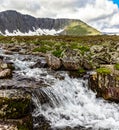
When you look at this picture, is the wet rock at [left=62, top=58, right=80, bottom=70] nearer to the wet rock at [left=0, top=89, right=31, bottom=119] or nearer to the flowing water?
the flowing water

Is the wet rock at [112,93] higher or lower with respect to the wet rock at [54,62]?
lower

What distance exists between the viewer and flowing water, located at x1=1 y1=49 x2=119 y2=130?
66.2ft

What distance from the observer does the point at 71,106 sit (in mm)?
23250

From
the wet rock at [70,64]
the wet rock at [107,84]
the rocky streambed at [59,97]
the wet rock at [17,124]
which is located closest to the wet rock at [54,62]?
the rocky streambed at [59,97]

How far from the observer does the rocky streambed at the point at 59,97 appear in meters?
17.5

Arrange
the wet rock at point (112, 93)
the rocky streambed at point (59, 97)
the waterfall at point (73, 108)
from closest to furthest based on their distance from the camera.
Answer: the rocky streambed at point (59, 97) < the waterfall at point (73, 108) < the wet rock at point (112, 93)

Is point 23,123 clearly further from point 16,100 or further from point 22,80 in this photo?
point 22,80

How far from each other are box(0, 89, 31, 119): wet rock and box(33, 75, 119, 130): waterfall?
276 cm

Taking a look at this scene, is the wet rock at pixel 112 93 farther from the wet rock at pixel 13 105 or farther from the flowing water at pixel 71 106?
the wet rock at pixel 13 105

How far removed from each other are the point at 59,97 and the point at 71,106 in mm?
1216

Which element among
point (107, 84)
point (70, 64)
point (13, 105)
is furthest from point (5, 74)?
point (13, 105)

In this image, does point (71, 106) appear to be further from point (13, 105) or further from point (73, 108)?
point (13, 105)

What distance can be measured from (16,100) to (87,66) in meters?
16.2

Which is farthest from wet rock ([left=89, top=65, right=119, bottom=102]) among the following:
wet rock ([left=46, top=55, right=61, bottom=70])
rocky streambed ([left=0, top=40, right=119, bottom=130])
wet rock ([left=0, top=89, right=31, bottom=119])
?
wet rock ([left=0, top=89, right=31, bottom=119])
